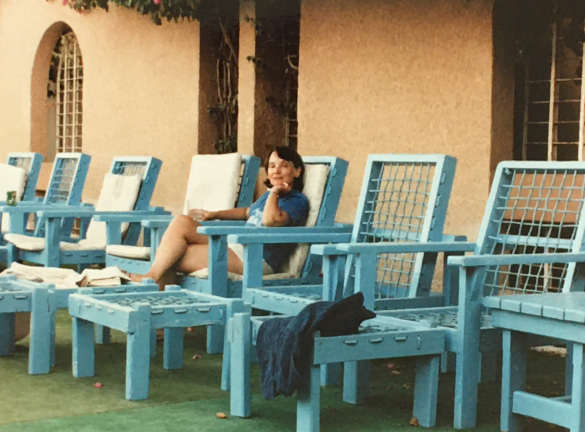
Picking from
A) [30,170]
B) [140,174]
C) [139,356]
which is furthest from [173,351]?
[30,170]

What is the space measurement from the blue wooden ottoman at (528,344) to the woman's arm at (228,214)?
2665 mm

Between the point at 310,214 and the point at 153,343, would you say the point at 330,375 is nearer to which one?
the point at 153,343

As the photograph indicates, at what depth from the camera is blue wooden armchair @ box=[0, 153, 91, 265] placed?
705 centimetres

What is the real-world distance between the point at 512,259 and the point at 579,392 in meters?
0.73

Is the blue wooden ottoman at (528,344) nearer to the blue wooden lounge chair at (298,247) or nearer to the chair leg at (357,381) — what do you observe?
the chair leg at (357,381)

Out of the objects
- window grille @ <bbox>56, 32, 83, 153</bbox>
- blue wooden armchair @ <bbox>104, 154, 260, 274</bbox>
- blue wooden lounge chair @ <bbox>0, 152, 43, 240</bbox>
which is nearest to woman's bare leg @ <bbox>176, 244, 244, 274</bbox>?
blue wooden armchair @ <bbox>104, 154, 260, 274</bbox>

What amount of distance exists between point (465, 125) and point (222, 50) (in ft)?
10.5

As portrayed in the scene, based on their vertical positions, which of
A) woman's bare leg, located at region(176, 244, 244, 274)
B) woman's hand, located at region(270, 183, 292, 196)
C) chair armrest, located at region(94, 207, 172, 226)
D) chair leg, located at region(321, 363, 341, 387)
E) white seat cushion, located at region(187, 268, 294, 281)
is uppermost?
woman's hand, located at region(270, 183, 292, 196)

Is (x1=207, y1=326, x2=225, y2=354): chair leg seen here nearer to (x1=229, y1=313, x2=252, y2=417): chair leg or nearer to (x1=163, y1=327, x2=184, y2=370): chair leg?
(x1=163, y1=327, x2=184, y2=370): chair leg

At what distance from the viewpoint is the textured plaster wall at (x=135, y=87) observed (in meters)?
8.75

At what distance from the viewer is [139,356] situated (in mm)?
4055

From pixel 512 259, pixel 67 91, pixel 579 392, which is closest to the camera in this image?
pixel 579 392

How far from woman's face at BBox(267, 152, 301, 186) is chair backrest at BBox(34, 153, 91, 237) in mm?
2510

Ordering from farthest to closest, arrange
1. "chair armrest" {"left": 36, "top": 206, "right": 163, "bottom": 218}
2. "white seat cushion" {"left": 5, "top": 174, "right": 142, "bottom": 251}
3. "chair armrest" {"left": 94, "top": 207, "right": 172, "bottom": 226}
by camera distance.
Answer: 1. "white seat cushion" {"left": 5, "top": 174, "right": 142, "bottom": 251}
2. "chair armrest" {"left": 36, "top": 206, "right": 163, "bottom": 218}
3. "chair armrest" {"left": 94, "top": 207, "right": 172, "bottom": 226}
